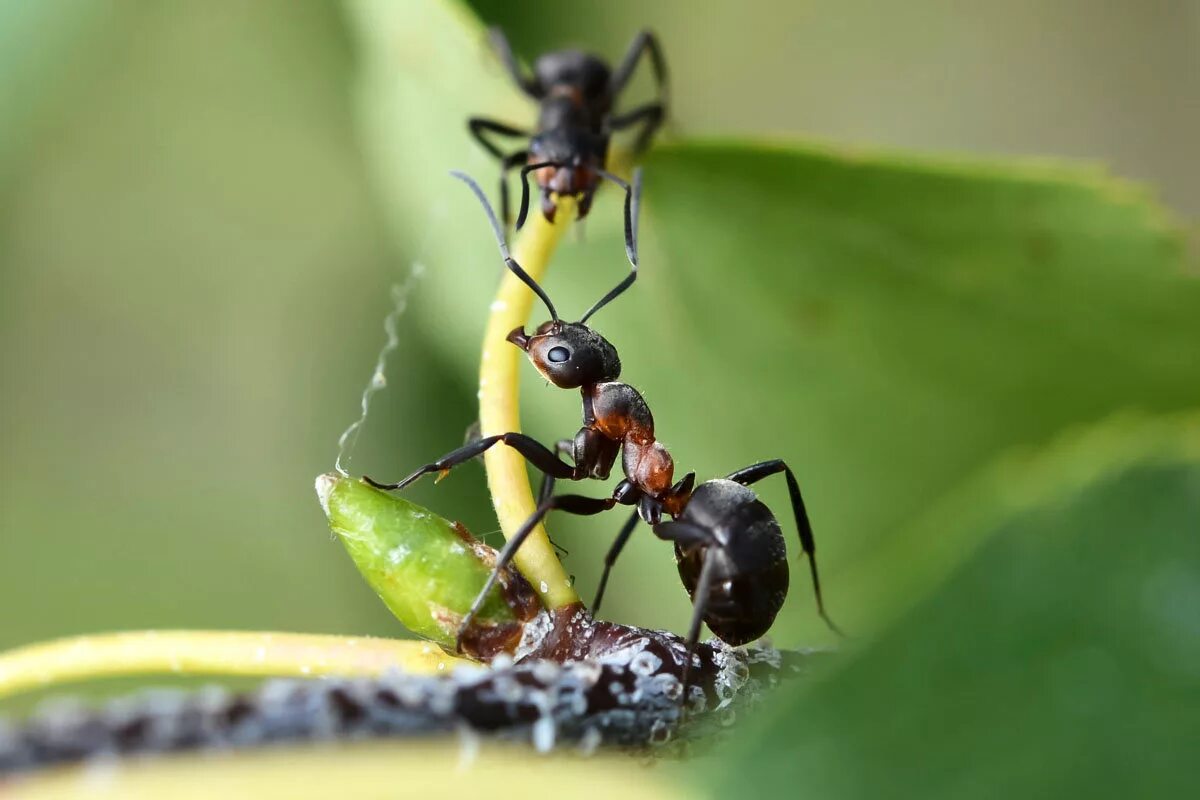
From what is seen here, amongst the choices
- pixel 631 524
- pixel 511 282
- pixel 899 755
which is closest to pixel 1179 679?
pixel 899 755

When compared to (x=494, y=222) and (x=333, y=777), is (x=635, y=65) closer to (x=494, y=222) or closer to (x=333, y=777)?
(x=494, y=222)

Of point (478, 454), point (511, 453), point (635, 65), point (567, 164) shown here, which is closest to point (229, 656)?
point (511, 453)

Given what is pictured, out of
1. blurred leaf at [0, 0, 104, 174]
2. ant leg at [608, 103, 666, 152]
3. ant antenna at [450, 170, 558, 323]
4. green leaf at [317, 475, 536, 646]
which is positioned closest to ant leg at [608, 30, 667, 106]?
ant leg at [608, 103, 666, 152]

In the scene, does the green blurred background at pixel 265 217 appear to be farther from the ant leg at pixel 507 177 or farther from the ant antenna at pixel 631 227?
the ant antenna at pixel 631 227

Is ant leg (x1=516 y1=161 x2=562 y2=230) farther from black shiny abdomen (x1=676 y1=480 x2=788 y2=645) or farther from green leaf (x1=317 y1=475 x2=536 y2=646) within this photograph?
green leaf (x1=317 y1=475 x2=536 y2=646)

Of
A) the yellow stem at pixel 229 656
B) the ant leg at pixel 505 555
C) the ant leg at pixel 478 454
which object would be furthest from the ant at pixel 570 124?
the yellow stem at pixel 229 656

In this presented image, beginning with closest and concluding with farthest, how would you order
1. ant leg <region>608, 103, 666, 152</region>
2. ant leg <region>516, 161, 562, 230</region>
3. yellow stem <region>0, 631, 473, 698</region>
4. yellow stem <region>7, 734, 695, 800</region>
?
yellow stem <region>7, 734, 695, 800</region> < yellow stem <region>0, 631, 473, 698</region> < ant leg <region>516, 161, 562, 230</region> < ant leg <region>608, 103, 666, 152</region>

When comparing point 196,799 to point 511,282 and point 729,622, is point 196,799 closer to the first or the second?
point 511,282
